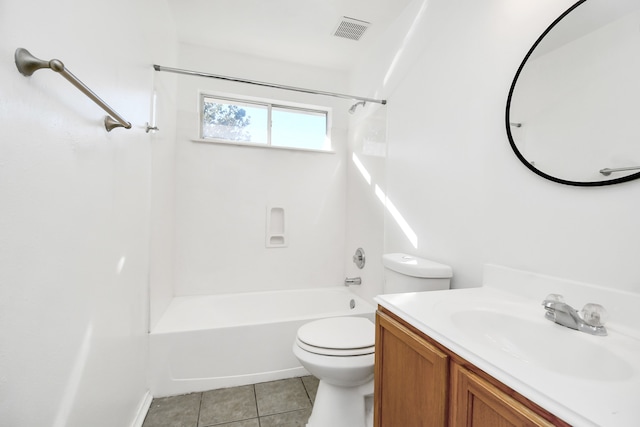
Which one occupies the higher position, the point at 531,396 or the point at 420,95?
the point at 420,95

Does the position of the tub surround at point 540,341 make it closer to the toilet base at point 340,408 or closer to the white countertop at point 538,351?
the white countertop at point 538,351

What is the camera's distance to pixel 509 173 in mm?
1157

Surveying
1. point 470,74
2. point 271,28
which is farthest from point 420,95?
point 271,28

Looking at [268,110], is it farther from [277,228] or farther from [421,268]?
[421,268]

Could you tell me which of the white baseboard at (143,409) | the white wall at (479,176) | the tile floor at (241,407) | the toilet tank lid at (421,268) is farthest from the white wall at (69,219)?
the white wall at (479,176)

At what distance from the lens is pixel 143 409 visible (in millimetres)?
1551

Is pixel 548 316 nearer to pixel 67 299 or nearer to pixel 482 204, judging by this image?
pixel 482 204

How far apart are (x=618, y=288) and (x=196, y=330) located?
195 centimetres

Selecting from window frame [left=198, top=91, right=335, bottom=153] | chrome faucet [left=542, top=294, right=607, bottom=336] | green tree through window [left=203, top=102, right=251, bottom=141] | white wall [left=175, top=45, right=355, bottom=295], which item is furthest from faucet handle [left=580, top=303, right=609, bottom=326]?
green tree through window [left=203, top=102, right=251, bottom=141]

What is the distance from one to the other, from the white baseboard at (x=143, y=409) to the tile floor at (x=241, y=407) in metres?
0.02

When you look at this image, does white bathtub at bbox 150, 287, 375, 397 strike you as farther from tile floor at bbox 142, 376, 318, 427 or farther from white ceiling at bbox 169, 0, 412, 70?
white ceiling at bbox 169, 0, 412, 70

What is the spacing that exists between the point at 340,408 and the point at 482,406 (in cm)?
97

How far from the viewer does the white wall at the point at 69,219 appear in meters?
0.63

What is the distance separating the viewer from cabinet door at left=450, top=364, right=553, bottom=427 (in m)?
0.54
